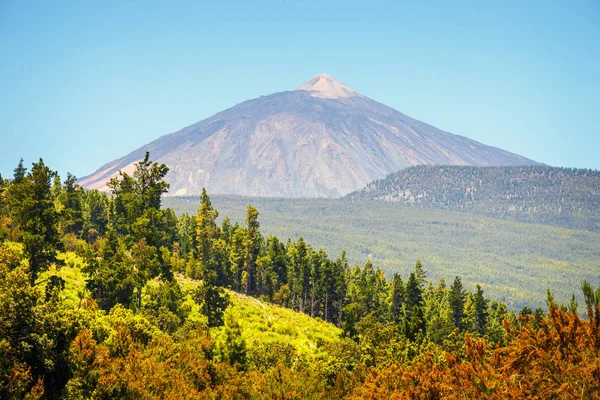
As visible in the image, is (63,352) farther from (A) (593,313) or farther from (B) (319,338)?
(B) (319,338)

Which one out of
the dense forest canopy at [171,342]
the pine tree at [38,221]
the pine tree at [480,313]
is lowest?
the pine tree at [480,313]

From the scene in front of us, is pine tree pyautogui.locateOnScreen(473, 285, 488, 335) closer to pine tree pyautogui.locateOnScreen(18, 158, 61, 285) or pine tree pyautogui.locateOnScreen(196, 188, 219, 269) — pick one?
pine tree pyautogui.locateOnScreen(196, 188, 219, 269)

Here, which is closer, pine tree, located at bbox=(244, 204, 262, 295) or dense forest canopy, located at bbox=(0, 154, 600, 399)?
dense forest canopy, located at bbox=(0, 154, 600, 399)

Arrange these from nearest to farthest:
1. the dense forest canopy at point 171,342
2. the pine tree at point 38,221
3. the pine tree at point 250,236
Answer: the dense forest canopy at point 171,342 → the pine tree at point 38,221 → the pine tree at point 250,236

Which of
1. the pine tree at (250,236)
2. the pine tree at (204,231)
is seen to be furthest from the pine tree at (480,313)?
the pine tree at (204,231)

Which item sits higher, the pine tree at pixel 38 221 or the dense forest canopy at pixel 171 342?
the pine tree at pixel 38 221

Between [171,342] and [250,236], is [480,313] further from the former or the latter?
[171,342]

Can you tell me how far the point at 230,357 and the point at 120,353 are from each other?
962cm

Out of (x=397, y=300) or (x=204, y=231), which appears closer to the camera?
(x=204, y=231)

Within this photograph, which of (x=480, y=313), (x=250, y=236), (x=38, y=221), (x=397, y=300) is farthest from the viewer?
(x=480, y=313)

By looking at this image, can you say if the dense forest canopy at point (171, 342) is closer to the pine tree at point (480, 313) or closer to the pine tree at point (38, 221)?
the pine tree at point (38, 221)

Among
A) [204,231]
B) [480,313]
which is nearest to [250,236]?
[204,231]

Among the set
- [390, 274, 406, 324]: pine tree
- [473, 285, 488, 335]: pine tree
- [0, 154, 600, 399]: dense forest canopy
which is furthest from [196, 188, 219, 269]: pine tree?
[473, 285, 488, 335]: pine tree

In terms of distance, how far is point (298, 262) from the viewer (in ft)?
357
